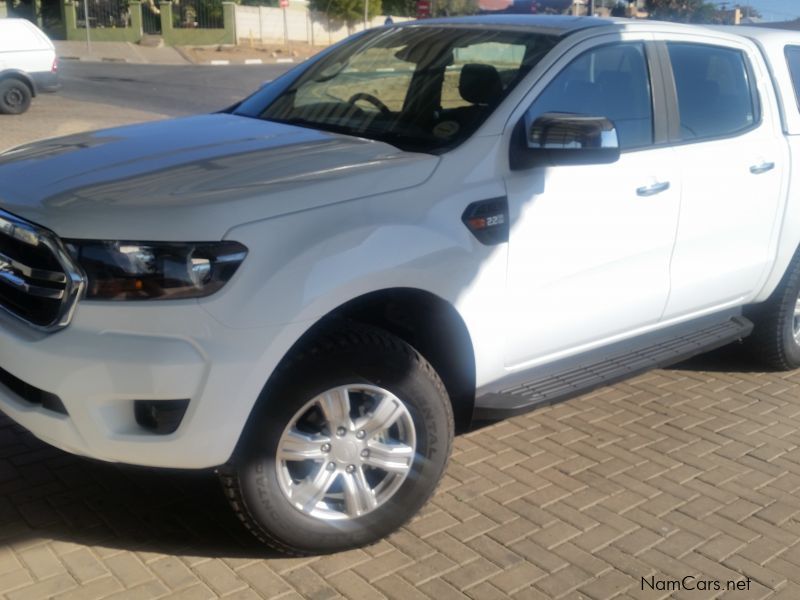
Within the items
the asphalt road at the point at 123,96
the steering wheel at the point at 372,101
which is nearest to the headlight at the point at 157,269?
the steering wheel at the point at 372,101

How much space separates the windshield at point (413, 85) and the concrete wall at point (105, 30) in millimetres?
38548

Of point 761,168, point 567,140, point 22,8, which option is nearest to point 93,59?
point 22,8

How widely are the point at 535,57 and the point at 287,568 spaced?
2.34 metres

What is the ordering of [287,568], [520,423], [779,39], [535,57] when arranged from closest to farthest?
1. [287,568]
2. [535,57]
3. [520,423]
4. [779,39]

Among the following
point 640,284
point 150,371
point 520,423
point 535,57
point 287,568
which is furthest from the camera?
point 520,423

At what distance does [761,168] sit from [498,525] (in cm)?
245

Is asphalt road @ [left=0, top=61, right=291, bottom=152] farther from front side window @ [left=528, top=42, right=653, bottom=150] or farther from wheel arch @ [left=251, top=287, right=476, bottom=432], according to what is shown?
wheel arch @ [left=251, top=287, right=476, bottom=432]

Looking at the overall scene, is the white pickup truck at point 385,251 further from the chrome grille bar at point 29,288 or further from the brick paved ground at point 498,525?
the brick paved ground at point 498,525

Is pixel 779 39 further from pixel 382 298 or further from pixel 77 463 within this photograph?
pixel 77 463

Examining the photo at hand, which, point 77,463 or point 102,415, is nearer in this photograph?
point 102,415

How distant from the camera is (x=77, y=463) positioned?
4.39 m

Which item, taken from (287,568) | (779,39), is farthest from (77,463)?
(779,39)

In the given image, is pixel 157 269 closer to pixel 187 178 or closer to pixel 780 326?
pixel 187 178

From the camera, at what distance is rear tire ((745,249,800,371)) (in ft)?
18.4
